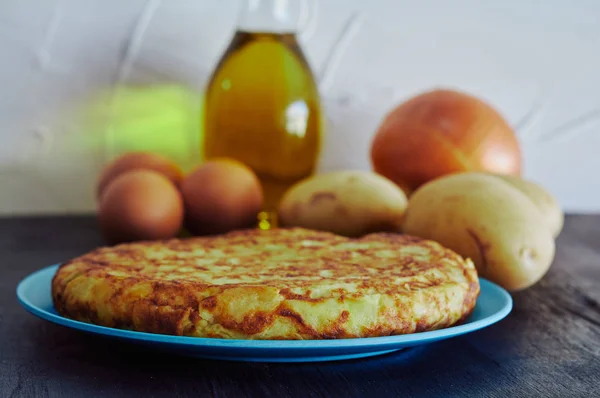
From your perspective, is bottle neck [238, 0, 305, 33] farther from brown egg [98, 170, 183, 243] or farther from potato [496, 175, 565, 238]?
potato [496, 175, 565, 238]

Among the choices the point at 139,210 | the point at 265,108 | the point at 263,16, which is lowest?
the point at 139,210

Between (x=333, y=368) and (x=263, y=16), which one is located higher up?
(x=263, y=16)

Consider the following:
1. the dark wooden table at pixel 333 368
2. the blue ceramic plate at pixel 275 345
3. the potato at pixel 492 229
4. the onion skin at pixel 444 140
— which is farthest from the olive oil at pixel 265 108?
the blue ceramic plate at pixel 275 345

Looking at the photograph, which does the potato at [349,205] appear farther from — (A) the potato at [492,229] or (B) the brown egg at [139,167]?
(B) the brown egg at [139,167]

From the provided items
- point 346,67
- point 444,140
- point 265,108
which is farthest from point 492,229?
point 346,67

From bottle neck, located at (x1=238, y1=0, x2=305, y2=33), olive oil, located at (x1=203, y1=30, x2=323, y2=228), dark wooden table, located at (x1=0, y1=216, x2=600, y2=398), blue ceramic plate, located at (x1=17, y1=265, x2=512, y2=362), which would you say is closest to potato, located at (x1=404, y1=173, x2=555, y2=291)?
dark wooden table, located at (x1=0, y1=216, x2=600, y2=398)

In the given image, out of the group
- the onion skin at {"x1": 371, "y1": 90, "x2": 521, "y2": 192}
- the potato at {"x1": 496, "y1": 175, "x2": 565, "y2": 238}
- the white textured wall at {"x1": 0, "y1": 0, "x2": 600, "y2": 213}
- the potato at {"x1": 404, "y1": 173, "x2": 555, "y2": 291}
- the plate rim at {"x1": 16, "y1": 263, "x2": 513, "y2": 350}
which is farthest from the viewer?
the white textured wall at {"x1": 0, "y1": 0, "x2": 600, "y2": 213}

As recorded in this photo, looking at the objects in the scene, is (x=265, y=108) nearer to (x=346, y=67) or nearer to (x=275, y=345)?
(x=346, y=67)
